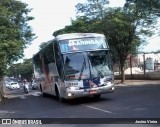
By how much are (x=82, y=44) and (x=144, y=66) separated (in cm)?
2138

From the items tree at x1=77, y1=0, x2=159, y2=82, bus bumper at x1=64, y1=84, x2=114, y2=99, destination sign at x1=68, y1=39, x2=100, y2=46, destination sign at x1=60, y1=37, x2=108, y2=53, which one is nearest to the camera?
bus bumper at x1=64, y1=84, x2=114, y2=99

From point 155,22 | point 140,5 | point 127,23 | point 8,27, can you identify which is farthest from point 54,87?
point 127,23

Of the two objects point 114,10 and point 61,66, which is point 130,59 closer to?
point 114,10

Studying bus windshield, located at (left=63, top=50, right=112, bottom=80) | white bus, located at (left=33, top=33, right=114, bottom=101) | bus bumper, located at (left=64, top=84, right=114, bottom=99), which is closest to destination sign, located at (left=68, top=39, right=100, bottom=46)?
white bus, located at (left=33, top=33, right=114, bottom=101)

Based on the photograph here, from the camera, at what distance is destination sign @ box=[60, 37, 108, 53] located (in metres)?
19.6

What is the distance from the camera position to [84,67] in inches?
755

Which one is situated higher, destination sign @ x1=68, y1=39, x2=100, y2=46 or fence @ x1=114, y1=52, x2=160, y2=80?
destination sign @ x1=68, y1=39, x2=100, y2=46

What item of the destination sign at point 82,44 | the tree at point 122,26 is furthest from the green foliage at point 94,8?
the destination sign at point 82,44

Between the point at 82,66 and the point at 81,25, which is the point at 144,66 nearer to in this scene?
the point at 81,25

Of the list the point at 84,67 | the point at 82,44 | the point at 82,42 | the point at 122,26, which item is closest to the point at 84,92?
the point at 84,67

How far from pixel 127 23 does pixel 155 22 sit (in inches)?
177

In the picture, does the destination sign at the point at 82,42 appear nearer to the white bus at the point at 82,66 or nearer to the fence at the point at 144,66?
the white bus at the point at 82,66

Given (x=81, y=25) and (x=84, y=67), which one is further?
(x=81, y=25)

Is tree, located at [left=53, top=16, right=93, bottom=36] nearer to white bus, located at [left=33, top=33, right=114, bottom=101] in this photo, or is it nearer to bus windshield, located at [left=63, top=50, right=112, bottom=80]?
white bus, located at [left=33, top=33, right=114, bottom=101]
